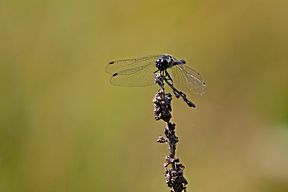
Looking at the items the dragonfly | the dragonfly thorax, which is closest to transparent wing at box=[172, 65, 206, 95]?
the dragonfly

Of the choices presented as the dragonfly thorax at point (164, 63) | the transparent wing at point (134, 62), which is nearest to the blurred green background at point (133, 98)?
the transparent wing at point (134, 62)

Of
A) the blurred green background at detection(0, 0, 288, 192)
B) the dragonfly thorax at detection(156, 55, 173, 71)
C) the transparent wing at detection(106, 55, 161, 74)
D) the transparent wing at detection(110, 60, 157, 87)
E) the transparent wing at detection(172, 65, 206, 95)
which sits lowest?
the dragonfly thorax at detection(156, 55, 173, 71)

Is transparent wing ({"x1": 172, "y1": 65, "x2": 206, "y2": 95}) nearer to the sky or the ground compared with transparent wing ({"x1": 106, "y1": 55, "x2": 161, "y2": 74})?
nearer to the ground

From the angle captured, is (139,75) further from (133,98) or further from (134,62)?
(133,98)

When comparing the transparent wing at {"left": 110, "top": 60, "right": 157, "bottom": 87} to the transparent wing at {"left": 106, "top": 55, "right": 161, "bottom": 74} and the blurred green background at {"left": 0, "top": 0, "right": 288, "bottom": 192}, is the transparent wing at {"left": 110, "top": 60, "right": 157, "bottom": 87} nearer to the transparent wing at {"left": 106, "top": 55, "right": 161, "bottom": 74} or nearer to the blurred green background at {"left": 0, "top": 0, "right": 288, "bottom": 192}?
the transparent wing at {"left": 106, "top": 55, "right": 161, "bottom": 74}

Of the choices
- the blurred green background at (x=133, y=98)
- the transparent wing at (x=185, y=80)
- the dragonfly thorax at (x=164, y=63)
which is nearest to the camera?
the dragonfly thorax at (x=164, y=63)

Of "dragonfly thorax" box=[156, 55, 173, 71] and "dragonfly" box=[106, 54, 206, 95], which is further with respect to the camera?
"dragonfly" box=[106, 54, 206, 95]

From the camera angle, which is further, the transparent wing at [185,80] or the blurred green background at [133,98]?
the blurred green background at [133,98]

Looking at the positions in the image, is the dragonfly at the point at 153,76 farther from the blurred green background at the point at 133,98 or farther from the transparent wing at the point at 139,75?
the blurred green background at the point at 133,98
